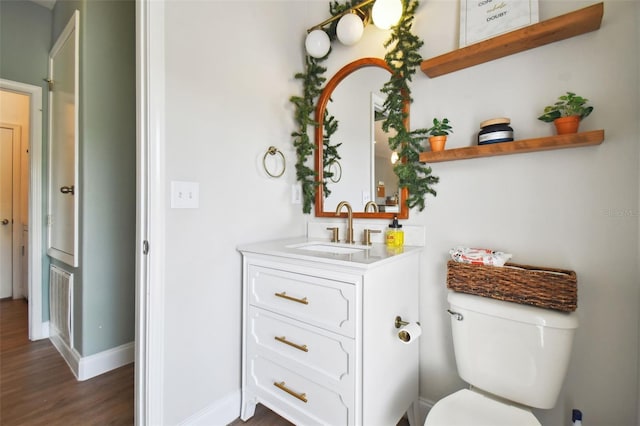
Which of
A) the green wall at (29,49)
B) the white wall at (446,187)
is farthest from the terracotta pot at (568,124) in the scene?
the green wall at (29,49)

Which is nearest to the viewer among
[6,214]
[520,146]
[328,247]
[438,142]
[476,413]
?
[476,413]

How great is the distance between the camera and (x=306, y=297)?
1.21 meters

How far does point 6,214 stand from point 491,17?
15.9ft

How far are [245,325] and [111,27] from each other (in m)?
2.13

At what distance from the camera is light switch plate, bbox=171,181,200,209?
125cm

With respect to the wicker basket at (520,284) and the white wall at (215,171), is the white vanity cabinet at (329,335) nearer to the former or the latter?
the white wall at (215,171)

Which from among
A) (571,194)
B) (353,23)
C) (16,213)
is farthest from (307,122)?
(16,213)

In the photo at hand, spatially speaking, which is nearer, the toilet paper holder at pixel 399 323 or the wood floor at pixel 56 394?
the toilet paper holder at pixel 399 323

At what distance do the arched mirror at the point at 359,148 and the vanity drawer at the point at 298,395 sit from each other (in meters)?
A: 0.89

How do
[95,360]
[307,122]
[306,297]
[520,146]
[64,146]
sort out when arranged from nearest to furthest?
[520,146], [306,297], [307,122], [95,360], [64,146]

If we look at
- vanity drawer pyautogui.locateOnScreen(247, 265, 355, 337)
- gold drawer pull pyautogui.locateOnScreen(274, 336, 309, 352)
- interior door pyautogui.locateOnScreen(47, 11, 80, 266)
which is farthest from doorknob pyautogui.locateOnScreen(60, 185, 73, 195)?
gold drawer pull pyautogui.locateOnScreen(274, 336, 309, 352)

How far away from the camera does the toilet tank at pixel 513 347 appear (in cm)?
99

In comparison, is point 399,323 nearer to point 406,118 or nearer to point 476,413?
point 476,413

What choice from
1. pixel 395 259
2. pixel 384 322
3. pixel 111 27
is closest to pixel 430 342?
pixel 384 322
